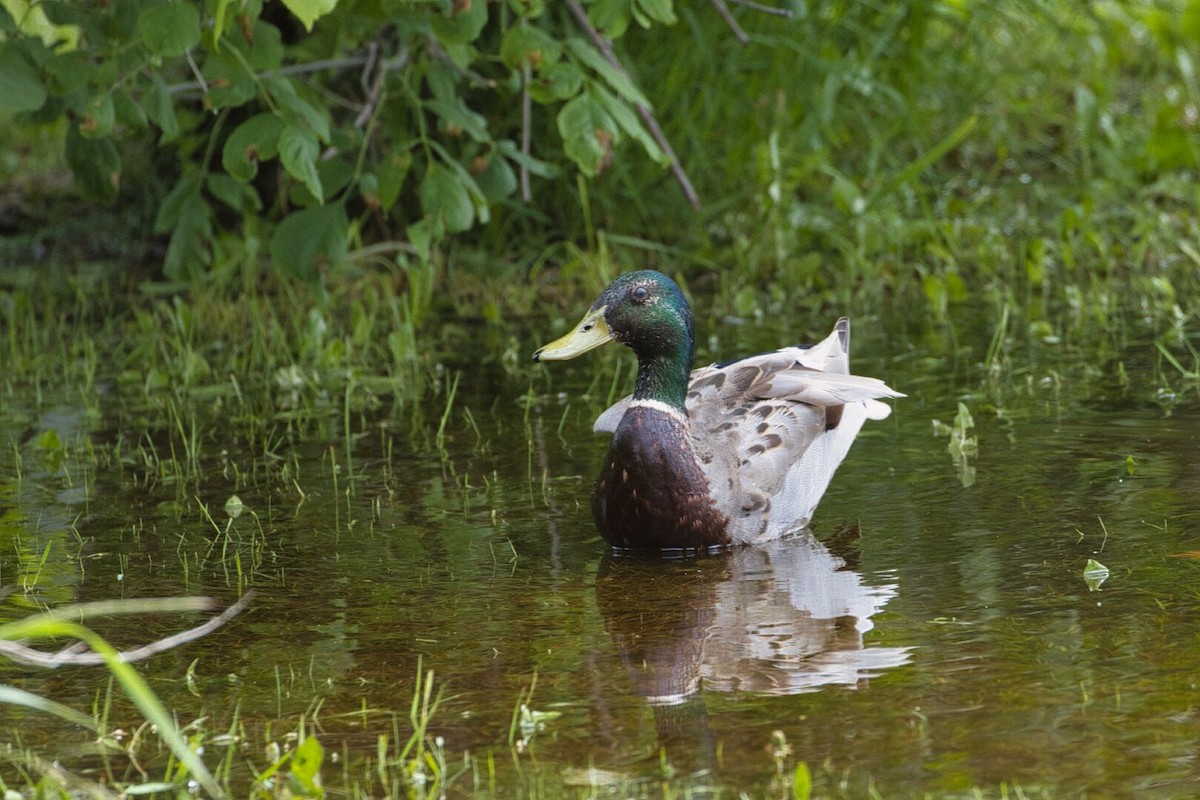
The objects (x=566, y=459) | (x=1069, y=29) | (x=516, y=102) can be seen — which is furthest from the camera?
(x=1069, y=29)

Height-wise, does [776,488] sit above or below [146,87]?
below

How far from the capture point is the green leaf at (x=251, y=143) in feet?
19.7

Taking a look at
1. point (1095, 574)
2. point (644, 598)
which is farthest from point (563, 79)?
point (1095, 574)

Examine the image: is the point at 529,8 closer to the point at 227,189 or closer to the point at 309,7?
the point at 309,7

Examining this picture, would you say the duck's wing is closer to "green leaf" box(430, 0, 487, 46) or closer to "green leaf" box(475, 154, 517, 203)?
"green leaf" box(430, 0, 487, 46)

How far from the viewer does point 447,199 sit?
21.7 feet

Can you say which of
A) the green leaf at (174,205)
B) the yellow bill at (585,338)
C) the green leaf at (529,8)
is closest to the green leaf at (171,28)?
the green leaf at (529,8)

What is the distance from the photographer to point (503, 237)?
29.9ft

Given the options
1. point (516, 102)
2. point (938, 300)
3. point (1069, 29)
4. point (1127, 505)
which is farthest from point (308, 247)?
point (1069, 29)

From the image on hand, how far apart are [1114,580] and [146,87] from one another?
13.2 feet

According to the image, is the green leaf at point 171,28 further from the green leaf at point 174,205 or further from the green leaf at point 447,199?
the green leaf at point 174,205

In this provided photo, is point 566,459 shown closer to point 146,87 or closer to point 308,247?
point 308,247

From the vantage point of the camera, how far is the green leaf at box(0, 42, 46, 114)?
19.3 ft

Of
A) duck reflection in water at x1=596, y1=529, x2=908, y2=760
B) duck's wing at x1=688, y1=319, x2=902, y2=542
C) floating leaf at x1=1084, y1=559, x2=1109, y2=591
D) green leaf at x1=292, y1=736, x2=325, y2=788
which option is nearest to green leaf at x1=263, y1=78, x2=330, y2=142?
duck's wing at x1=688, y1=319, x2=902, y2=542
